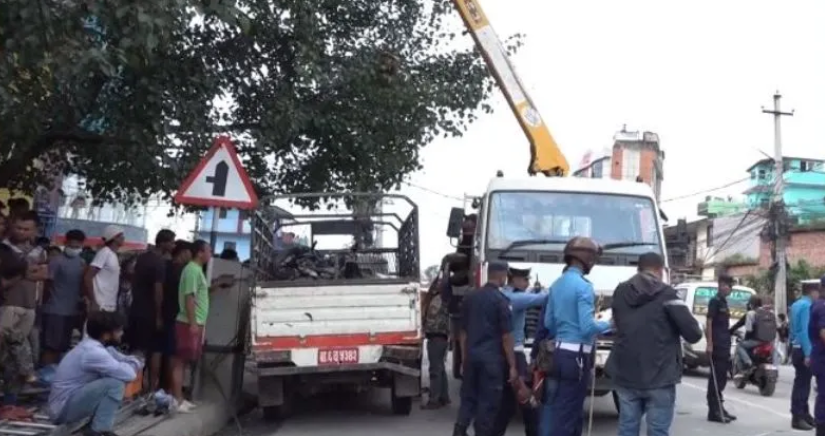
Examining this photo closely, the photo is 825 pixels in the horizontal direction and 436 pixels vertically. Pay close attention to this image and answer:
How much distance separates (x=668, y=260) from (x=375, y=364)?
12.0 ft

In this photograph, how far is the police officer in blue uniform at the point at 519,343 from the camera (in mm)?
8430

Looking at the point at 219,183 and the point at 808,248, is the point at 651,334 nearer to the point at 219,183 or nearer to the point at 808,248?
the point at 219,183

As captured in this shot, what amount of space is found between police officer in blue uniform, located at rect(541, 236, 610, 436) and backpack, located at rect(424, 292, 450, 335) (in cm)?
474

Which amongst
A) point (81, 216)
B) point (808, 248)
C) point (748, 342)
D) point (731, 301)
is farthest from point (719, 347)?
point (808, 248)

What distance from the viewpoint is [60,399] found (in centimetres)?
735

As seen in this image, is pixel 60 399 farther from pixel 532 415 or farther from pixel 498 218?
pixel 498 218

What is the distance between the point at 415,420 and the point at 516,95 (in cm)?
516

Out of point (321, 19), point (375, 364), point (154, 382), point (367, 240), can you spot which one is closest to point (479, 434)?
point (375, 364)

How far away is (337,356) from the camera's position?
10438mm

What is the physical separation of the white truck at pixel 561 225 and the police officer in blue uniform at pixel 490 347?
2205 millimetres

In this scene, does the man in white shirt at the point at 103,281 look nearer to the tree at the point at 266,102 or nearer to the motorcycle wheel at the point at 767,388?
the tree at the point at 266,102

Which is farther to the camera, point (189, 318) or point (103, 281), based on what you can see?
point (103, 281)

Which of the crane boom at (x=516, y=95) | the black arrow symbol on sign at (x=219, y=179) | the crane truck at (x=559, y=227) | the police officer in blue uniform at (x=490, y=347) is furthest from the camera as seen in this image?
the crane boom at (x=516, y=95)

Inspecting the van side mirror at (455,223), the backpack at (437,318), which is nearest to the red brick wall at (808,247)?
the backpack at (437,318)
